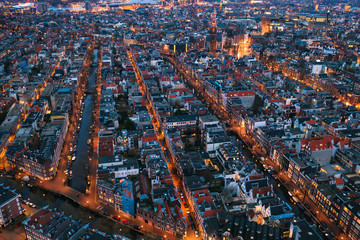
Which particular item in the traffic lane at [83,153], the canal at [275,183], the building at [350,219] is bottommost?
the canal at [275,183]

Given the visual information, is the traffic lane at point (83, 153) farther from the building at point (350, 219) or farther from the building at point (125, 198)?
the building at point (350, 219)

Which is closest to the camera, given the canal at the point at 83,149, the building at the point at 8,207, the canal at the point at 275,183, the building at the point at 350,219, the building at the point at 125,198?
the building at the point at 350,219

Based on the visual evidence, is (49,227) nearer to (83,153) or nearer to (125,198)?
(125,198)

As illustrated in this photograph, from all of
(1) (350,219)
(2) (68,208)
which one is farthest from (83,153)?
(1) (350,219)

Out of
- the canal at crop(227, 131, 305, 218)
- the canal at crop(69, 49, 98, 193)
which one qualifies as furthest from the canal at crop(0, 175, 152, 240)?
the canal at crop(227, 131, 305, 218)

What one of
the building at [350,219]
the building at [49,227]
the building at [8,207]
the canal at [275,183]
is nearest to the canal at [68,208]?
the building at [8,207]

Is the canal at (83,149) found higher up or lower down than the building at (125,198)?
lower down

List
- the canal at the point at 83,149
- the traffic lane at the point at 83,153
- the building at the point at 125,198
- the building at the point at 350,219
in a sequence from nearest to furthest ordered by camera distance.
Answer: the building at the point at 350,219, the building at the point at 125,198, the traffic lane at the point at 83,153, the canal at the point at 83,149

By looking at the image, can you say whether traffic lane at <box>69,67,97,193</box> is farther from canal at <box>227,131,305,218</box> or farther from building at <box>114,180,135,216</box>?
canal at <box>227,131,305,218</box>
